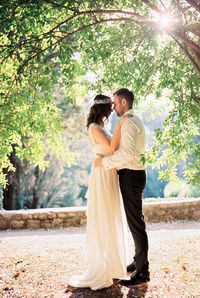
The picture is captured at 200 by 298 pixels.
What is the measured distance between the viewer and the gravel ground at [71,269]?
3.38 metres

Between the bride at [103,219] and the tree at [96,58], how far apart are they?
0.60 metres

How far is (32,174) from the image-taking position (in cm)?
1659

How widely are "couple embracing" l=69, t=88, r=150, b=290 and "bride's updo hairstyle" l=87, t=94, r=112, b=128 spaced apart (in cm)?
3

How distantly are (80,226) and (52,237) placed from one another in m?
1.47

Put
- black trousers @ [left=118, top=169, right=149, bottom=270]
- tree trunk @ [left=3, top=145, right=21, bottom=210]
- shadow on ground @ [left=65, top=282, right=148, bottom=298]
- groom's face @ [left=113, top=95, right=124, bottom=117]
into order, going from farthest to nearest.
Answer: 1. tree trunk @ [left=3, top=145, right=21, bottom=210]
2. groom's face @ [left=113, top=95, right=124, bottom=117]
3. black trousers @ [left=118, top=169, right=149, bottom=270]
4. shadow on ground @ [left=65, top=282, right=148, bottom=298]

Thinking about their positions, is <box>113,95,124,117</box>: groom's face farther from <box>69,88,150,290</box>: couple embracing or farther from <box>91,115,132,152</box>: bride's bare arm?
<box>91,115,132,152</box>: bride's bare arm

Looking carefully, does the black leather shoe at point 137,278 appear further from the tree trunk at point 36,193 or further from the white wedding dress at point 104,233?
the tree trunk at point 36,193

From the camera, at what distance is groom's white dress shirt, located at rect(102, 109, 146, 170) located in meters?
3.44

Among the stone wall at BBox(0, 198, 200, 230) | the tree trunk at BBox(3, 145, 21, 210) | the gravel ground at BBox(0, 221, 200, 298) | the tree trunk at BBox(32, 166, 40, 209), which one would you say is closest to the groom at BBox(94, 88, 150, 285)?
the gravel ground at BBox(0, 221, 200, 298)

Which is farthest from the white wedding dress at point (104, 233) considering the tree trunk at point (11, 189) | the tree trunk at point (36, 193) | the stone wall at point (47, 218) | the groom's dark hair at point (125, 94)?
the tree trunk at point (36, 193)

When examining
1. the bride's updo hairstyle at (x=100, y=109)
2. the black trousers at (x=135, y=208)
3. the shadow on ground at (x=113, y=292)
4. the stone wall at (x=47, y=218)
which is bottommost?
the shadow on ground at (x=113, y=292)

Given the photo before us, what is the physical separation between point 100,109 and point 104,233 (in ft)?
4.77

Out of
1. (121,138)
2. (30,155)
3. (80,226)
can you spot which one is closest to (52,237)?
(80,226)

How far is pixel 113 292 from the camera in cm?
332
